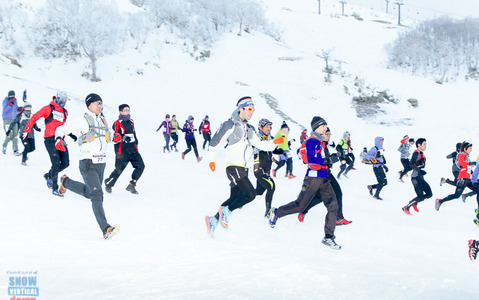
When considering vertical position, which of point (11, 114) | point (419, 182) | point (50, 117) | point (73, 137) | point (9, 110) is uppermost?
point (9, 110)

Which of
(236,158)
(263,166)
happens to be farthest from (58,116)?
(263,166)

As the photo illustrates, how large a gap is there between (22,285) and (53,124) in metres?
4.15

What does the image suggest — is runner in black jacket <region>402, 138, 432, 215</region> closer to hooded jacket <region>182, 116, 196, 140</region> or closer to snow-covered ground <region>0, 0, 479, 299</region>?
snow-covered ground <region>0, 0, 479, 299</region>

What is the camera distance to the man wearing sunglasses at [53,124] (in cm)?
655

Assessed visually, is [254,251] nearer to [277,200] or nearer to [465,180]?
[277,200]

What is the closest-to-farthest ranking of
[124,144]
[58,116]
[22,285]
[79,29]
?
[22,285] → [58,116] → [124,144] → [79,29]

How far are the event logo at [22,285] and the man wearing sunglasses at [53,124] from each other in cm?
353

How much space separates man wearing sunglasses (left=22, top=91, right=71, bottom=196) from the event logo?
11.6 ft

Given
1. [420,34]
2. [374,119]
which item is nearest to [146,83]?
[374,119]

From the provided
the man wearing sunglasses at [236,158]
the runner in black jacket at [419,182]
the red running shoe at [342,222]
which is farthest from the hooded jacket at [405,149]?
the man wearing sunglasses at [236,158]

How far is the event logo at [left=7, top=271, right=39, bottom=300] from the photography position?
3.14 metres

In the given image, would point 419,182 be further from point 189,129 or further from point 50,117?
point 189,129

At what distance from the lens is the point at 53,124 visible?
671 cm

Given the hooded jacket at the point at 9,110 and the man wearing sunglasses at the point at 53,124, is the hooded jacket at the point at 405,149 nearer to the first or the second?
the man wearing sunglasses at the point at 53,124
